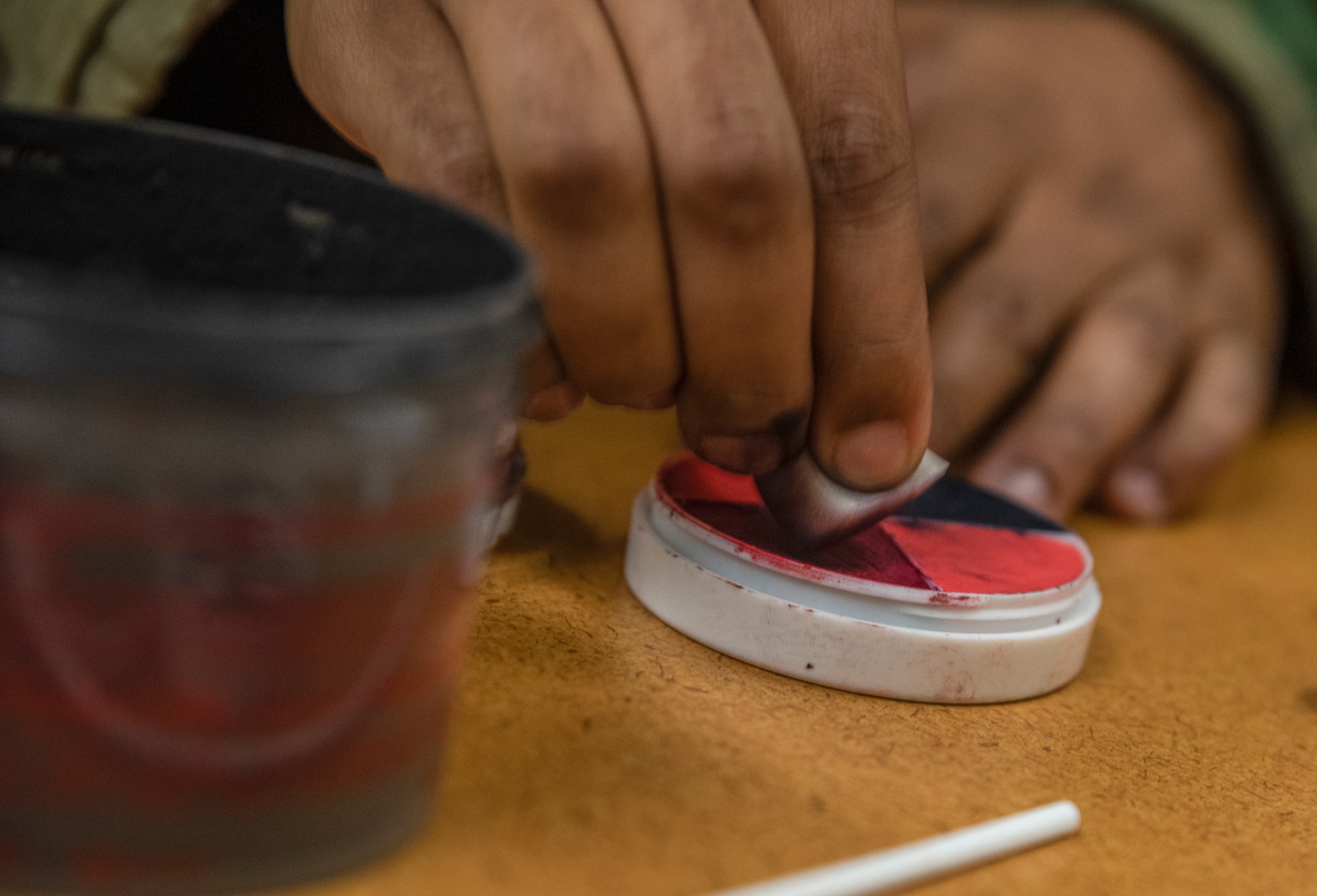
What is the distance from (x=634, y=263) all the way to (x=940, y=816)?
32 cm

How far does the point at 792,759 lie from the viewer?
612 millimetres

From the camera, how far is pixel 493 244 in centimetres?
45

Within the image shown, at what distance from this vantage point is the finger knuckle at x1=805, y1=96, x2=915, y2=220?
2.11 feet

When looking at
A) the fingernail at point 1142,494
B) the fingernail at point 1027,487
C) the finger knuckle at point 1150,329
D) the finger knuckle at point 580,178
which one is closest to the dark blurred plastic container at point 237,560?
the finger knuckle at point 580,178

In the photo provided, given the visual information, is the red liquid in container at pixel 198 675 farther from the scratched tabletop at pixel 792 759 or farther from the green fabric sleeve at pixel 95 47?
the green fabric sleeve at pixel 95 47

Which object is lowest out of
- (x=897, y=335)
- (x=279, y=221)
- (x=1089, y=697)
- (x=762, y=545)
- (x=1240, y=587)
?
(x=1240, y=587)

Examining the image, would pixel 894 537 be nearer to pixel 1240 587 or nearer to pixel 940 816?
pixel 940 816

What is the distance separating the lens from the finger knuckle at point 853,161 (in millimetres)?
642

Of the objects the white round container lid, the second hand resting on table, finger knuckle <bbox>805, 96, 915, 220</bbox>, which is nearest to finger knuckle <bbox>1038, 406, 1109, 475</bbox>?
the white round container lid

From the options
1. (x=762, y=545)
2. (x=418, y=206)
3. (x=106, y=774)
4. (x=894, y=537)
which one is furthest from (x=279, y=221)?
(x=894, y=537)

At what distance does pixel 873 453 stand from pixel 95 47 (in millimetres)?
833

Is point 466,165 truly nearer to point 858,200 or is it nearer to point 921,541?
point 858,200

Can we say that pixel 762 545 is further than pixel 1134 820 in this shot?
Yes

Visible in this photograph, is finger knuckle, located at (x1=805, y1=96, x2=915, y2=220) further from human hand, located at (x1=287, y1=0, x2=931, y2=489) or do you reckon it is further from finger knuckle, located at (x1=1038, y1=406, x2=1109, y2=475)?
finger knuckle, located at (x1=1038, y1=406, x2=1109, y2=475)
